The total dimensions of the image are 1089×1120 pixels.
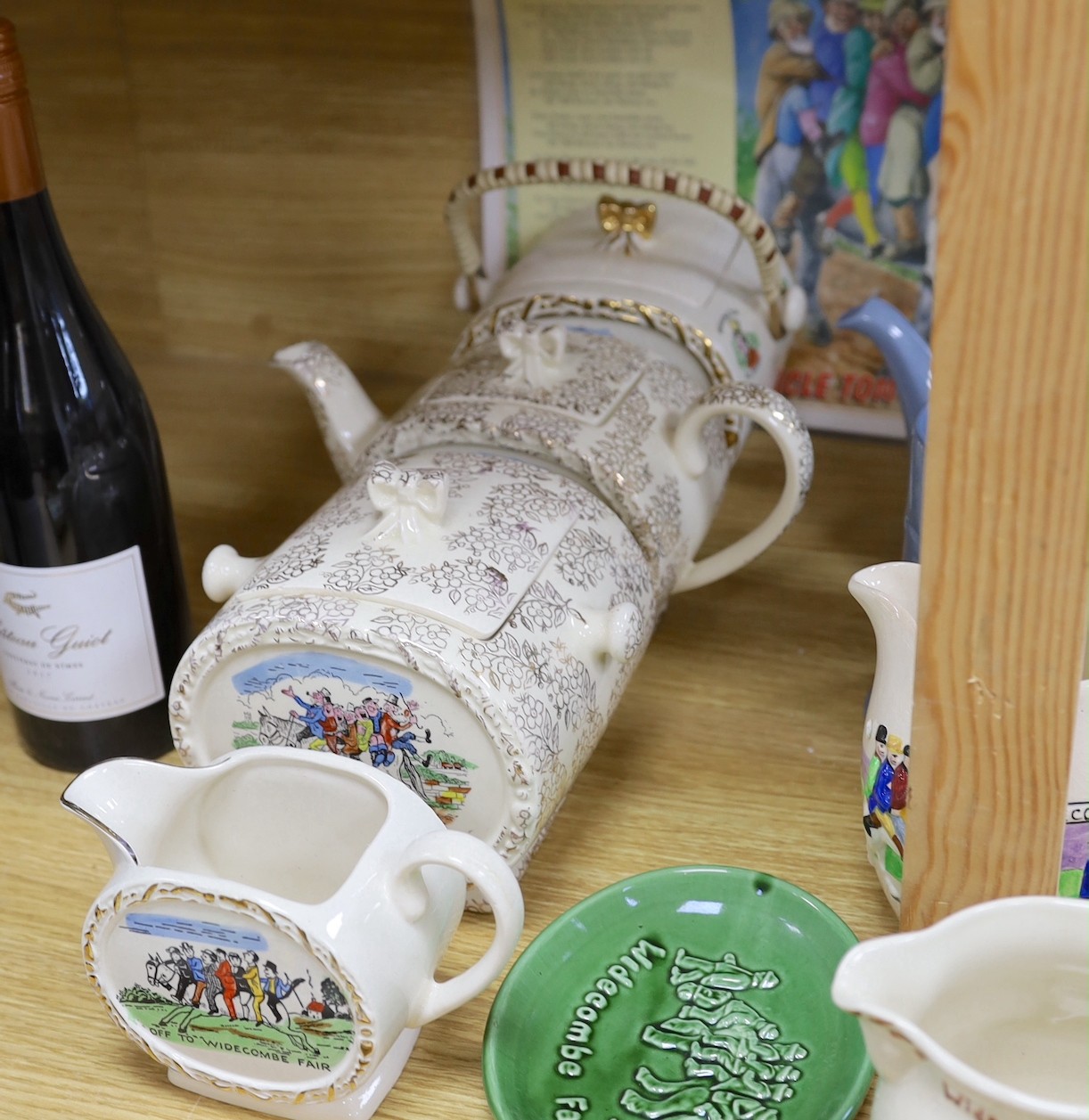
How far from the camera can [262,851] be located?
0.61 metres

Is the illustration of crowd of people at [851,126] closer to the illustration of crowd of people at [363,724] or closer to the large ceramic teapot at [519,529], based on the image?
the large ceramic teapot at [519,529]

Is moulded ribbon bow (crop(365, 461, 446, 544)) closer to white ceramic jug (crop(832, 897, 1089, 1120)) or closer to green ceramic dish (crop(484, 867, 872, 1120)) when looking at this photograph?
green ceramic dish (crop(484, 867, 872, 1120))

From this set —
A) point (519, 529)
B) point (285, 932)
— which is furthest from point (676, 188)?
point (285, 932)

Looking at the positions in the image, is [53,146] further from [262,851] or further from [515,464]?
[262,851]

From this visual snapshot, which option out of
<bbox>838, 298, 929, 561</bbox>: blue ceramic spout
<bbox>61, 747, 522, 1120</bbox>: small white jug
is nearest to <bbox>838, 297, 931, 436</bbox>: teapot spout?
<bbox>838, 298, 929, 561</bbox>: blue ceramic spout

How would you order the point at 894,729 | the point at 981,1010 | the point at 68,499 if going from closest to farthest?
the point at 981,1010
the point at 894,729
the point at 68,499

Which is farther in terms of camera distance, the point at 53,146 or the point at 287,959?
the point at 53,146

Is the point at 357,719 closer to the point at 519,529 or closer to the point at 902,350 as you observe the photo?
the point at 519,529

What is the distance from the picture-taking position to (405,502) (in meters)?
0.63

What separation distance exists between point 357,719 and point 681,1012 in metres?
0.19

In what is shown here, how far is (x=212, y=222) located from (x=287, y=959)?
75 centimetres

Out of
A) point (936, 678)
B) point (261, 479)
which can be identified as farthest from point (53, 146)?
point (936, 678)

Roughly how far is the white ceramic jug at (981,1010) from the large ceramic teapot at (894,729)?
100 millimetres

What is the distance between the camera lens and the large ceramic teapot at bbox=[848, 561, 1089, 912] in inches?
22.1
